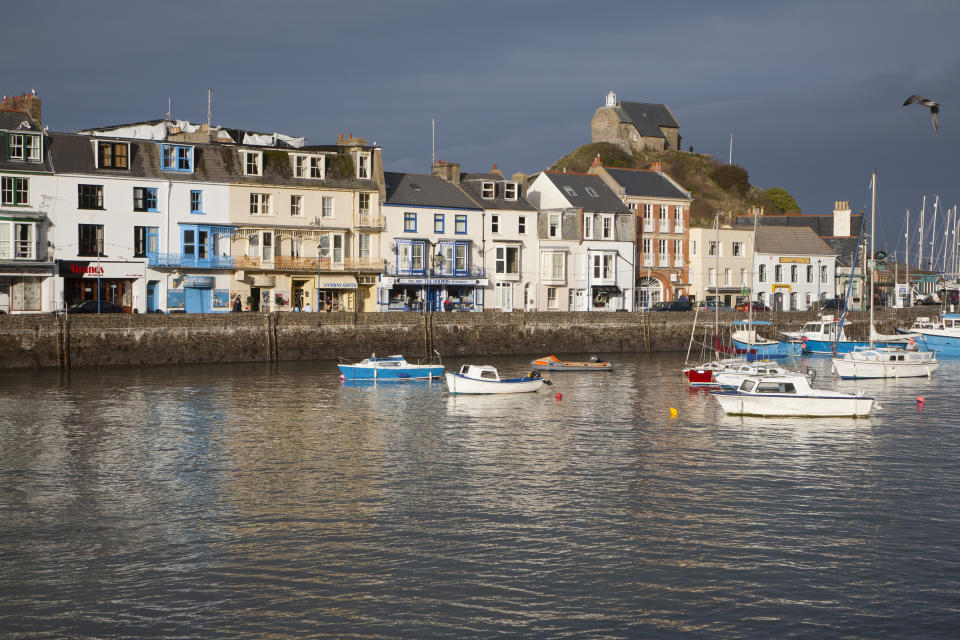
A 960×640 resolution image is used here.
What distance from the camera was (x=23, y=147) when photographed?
7169 centimetres

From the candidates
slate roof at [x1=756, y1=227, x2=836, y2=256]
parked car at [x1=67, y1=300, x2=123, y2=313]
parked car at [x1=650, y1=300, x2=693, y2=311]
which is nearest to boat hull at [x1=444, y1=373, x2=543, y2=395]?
parked car at [x1=67, y1=300, x2=123, y2=313]

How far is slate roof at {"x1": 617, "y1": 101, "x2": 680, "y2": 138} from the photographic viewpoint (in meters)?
147

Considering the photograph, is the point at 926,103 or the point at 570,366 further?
the point at 570,366

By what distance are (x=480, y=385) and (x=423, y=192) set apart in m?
37.7

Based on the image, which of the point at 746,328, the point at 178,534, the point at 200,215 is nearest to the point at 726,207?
the point at 746,328

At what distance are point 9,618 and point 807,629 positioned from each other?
15.7 m

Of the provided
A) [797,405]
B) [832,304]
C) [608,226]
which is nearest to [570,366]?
[797,405]

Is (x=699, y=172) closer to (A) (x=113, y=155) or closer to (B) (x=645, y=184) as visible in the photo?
(B) (x=645, y=184)

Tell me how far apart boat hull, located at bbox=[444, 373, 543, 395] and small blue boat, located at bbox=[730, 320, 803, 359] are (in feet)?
69.2

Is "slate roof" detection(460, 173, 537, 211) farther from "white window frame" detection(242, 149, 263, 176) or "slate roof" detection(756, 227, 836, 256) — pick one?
"slate roof" detection(756, 227, 836, 256)

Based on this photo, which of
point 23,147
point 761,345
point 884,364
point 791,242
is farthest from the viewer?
point 791,242

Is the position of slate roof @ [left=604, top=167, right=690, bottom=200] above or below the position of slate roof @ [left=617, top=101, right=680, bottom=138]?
below

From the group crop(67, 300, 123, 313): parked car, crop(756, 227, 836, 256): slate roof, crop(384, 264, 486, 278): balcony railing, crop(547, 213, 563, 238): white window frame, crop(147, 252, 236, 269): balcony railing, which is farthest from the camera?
crop(756, 227, 836, 256): slate roof

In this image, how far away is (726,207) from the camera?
13950cm
